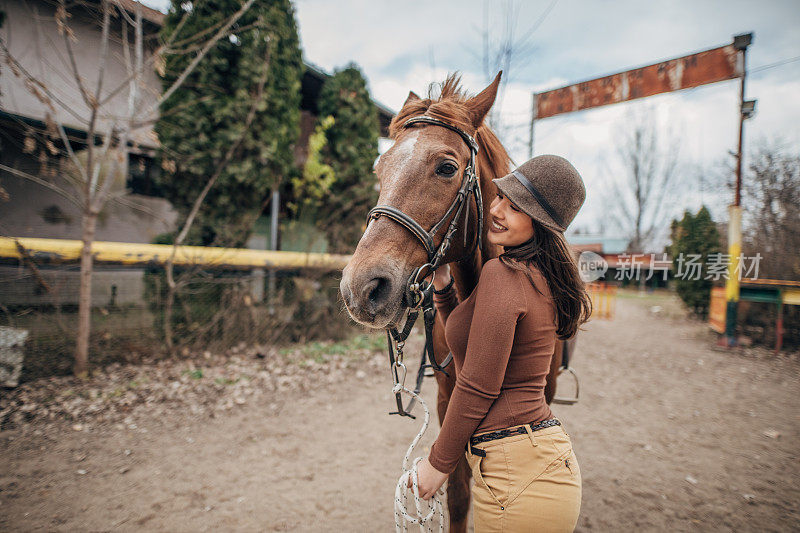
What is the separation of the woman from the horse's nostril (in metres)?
0.31

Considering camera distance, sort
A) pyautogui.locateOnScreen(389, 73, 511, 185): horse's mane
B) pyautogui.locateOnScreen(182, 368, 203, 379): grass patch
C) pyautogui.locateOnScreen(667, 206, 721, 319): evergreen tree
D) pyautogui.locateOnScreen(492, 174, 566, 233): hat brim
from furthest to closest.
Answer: pyautogui.locateOnScreen(667, 206, 721, 319): evergreen tree, pyautogui.locateOnScreen(182, 368, 203, 379): grass patch, pyautogui.locateOnScreen(389, 73, 511, 185): horse's mane, pyautogui.locateOnScreen(492, 174, 566, 233): hat brim

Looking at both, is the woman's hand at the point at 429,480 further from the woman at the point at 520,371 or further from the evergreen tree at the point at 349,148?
the evergreen tree at the point at 349,148

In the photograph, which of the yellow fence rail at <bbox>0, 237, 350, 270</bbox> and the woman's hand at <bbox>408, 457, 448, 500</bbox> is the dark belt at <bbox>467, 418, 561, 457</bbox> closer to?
the woman's hand at <bbox>408, 457, 448, 500</bbox>

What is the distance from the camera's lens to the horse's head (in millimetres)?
1269

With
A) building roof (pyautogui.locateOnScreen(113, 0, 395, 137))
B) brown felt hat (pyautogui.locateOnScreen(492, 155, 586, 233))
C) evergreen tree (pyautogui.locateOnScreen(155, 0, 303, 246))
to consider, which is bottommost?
brown felt hat (pyautogui.locateOnScreen(492, 155, 586, 233))

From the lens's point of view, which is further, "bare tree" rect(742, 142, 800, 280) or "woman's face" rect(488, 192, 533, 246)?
"bare tree" rect(742, 142, 800, 280)

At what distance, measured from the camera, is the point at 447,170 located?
5.00 ft

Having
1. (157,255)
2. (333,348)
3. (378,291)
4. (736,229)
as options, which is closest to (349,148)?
(333,348)

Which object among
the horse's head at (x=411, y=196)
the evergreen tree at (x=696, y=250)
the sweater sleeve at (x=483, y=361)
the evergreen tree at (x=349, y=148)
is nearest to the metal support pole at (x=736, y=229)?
the evergreen tree at (x=696, y=250)

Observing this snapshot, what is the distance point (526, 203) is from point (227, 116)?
6346 mm

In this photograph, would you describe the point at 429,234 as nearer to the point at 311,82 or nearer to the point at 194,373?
the point at 194,373

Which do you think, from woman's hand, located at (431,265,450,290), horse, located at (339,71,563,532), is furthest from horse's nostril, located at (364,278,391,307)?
woman's hand, located at (431,265,450,290)

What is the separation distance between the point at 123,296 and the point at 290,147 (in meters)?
3.80

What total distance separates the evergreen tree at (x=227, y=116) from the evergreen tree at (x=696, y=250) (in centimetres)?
857
